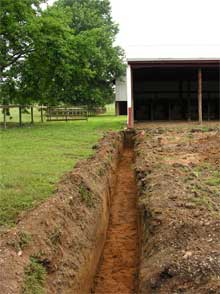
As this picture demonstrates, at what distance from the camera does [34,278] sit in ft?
18.2

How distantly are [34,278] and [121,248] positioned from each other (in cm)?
362

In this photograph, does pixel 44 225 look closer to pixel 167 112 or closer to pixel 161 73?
pixel 161 73

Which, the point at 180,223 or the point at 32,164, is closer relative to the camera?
the point at 180,223

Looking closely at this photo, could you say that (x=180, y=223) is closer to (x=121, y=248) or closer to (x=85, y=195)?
(x=121, y=248)

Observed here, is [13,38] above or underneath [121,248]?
above

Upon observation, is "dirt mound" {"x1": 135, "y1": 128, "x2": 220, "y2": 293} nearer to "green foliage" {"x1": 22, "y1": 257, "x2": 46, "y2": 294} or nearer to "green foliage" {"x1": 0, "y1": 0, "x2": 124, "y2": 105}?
"green foliage" {"x1": 22, "y1": 257, "x2": 46, "y2": 294}

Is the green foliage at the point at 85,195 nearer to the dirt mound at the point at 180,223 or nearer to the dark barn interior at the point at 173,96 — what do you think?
the dirt mound at the point at 180,223

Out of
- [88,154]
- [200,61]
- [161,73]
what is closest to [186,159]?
[88,154]

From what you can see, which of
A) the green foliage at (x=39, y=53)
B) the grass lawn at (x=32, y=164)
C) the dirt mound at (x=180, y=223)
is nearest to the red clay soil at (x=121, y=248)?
the dirt mound at (x=180, y=223)

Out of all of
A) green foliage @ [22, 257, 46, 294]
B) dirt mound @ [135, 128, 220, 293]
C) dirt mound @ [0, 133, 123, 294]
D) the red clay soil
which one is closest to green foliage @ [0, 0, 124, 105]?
dirt mound @ [135, 128, 220, 293]

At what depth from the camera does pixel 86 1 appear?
55.2 m

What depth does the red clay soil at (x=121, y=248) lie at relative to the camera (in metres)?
7.43

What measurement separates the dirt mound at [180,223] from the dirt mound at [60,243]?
0.88 meters

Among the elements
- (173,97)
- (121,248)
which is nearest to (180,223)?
(121,248)
